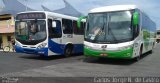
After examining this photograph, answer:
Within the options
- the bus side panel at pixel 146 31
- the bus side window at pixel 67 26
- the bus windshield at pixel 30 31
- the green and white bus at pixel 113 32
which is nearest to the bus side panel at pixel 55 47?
the bus windshield at pixel 30 31

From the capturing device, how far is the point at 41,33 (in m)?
18.5

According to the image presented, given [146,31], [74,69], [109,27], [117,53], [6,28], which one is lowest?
[6,28]

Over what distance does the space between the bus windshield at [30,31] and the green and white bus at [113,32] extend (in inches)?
111

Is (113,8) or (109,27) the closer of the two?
(109,27)

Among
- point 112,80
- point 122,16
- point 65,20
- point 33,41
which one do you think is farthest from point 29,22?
point 112,80

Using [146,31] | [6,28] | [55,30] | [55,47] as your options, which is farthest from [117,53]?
[6,28]

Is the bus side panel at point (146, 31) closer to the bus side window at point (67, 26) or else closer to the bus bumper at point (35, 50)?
the bus side window at point (67, 26)

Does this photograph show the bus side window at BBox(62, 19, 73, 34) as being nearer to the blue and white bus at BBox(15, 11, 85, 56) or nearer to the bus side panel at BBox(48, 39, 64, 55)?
the blue and white bus at BBox(15, 11, 85, 56)

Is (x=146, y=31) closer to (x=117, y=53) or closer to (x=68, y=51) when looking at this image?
(x=68, y=51)

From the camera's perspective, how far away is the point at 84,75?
1218cm

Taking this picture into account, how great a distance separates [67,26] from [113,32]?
17.8 feet

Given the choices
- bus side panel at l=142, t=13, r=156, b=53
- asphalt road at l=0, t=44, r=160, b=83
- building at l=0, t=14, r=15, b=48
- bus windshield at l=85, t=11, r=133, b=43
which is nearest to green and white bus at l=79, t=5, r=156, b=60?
bus windshield at l=85, t=11, r=133, b=43

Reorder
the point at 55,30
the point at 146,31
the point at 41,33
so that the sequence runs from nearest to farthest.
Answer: the point at 41,33, the point at 55,30, the point at 146,31

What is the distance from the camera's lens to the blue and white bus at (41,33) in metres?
18.4
